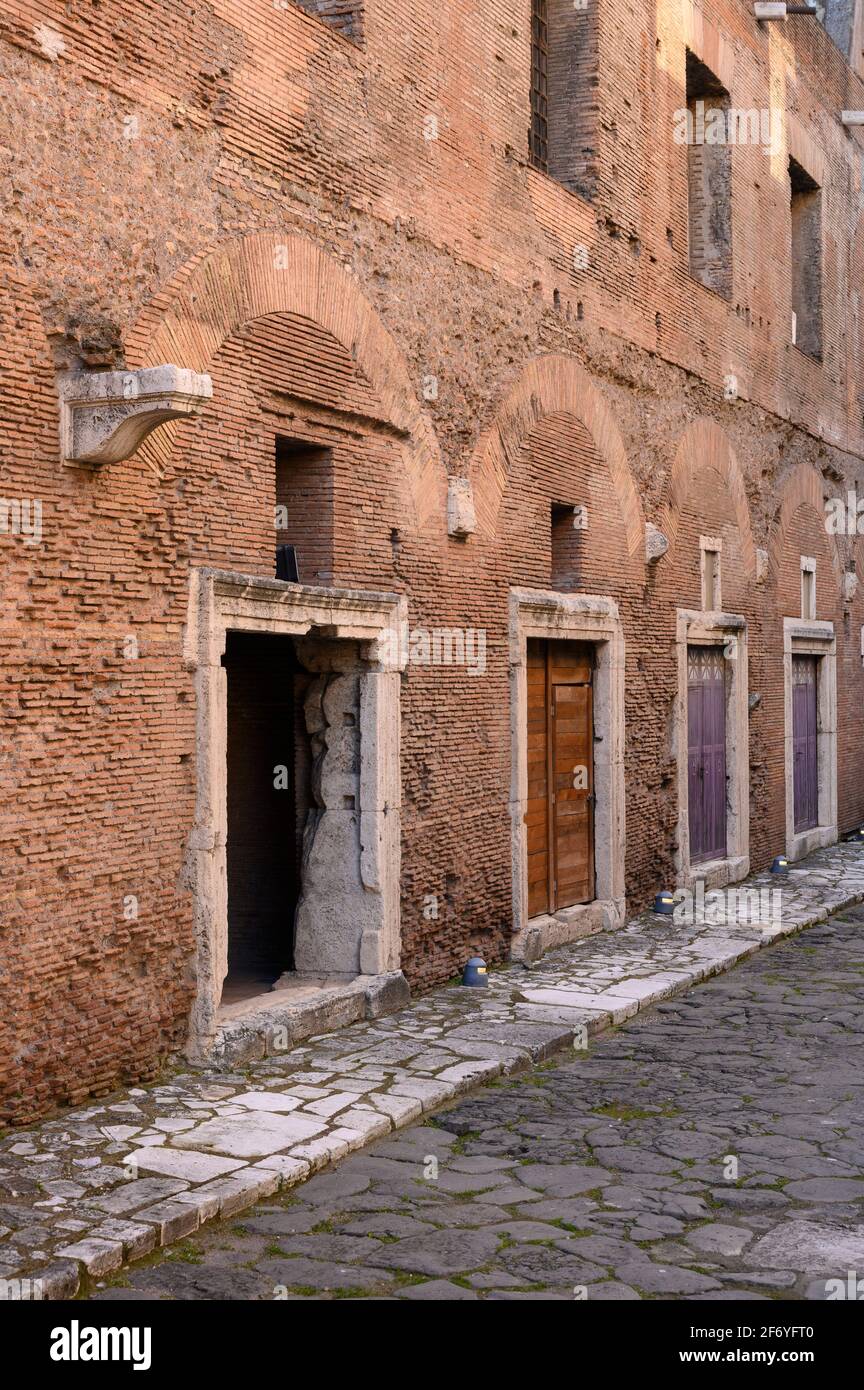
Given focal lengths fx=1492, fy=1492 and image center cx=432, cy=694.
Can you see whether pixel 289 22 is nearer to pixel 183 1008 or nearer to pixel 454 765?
pixel 454 765

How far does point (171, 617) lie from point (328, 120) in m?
2.92

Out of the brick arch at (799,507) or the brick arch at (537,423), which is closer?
the brick arch at (537,423)

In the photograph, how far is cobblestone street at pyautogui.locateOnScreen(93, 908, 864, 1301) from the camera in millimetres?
4477

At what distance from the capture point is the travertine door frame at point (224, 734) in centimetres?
666

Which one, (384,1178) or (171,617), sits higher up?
(171,617)

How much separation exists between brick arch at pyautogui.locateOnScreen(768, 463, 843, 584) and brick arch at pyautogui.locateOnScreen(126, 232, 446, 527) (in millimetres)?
7147

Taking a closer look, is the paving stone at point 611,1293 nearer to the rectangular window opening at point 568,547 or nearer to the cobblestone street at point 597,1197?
the cobblestone street at point 597,1197

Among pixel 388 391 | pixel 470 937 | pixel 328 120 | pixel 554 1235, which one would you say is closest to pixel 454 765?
pixel 470 937

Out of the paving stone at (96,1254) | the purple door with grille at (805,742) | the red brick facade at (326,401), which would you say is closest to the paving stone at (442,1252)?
the paving stone at (96,1254)

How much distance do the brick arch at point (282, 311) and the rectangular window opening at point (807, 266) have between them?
31.3ft

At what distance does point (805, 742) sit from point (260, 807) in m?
9.08

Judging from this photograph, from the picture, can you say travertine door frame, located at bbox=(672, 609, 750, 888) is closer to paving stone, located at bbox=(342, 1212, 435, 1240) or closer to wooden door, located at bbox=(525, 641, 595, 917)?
wooden door, located at bbox=(525, 641, 595, 917)

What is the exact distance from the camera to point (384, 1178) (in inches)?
216

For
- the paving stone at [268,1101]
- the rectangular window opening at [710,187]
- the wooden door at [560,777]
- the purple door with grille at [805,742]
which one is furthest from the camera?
the purple door with grille at [805,742]
